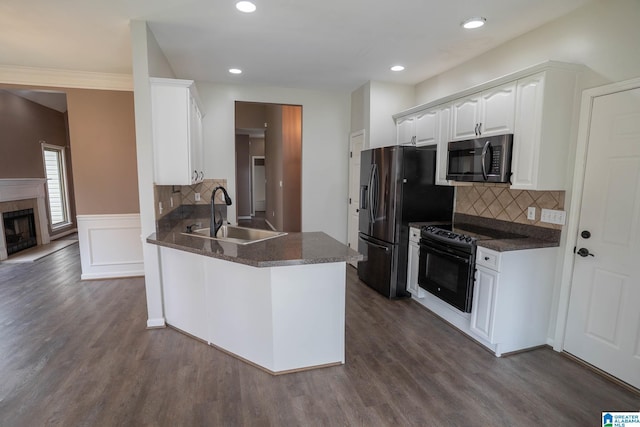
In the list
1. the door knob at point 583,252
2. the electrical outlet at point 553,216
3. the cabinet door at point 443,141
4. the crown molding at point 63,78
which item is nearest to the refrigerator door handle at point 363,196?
the cabinet door at point 443,141

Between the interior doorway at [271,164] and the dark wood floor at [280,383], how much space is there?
2.91 meters

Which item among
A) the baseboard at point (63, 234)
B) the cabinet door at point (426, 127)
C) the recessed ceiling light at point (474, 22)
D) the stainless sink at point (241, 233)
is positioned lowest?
the baseboard at point (63, 234)

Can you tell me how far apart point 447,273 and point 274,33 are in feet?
9.02

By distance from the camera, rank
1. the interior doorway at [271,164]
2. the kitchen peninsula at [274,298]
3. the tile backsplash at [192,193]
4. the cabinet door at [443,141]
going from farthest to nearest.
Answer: the interior doorway at [271,164], the tile backsplash at [192,193], the cabinet door at [443,141], the kitchen peninsula at [274,298]

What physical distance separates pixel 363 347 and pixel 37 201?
6671mm

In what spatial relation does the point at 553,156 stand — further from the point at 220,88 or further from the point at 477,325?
the point at 220,88

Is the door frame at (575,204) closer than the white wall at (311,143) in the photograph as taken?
Yes

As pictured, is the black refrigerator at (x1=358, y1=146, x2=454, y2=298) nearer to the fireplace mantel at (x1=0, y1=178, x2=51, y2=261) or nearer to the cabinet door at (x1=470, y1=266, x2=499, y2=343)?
the cabinet door at (x1=470, y1=266, x2=499, y2=343)

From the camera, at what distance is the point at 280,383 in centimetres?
227

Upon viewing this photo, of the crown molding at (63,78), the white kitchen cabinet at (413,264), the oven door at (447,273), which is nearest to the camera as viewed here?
the oven door at (447,273)

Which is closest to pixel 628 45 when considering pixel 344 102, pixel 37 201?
pixel 344 102

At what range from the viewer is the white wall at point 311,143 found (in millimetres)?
4625

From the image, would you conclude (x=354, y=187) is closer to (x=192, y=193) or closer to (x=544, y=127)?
(x=192, y=193)

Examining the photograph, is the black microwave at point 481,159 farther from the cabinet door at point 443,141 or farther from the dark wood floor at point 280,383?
the dark wood floor at point 280,383
